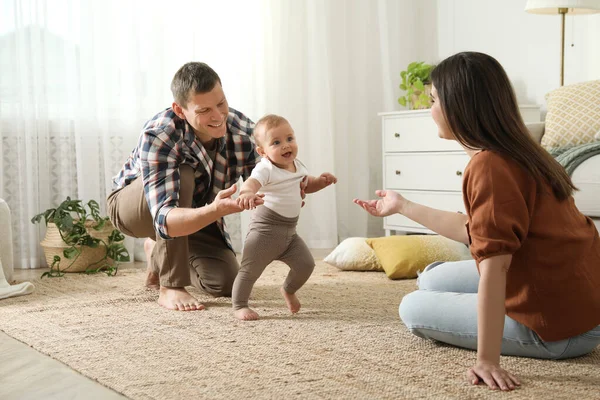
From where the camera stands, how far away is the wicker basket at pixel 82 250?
10.9ft

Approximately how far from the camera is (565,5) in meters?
3.50

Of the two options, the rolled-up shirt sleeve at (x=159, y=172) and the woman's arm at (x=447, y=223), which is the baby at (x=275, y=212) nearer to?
the rolled-up shirt sleeve at (x=159, y=172)

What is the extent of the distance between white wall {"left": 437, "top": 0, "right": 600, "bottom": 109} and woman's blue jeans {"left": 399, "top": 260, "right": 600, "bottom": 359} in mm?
2350

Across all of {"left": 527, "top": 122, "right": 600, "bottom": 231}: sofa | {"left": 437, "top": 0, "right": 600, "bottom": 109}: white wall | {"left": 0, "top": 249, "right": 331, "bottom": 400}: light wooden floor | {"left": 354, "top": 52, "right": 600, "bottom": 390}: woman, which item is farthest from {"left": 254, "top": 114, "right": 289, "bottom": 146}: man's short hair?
{"left": 437, "top": 0, "right": 600, "bottom": 109}: white wall

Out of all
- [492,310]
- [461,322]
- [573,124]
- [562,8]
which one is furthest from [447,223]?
[562,8]

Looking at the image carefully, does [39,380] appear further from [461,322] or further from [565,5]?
[565,5]

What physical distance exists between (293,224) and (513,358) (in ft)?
2.55

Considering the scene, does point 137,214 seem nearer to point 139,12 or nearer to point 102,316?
point 102,316

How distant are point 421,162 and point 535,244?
241 centimetres

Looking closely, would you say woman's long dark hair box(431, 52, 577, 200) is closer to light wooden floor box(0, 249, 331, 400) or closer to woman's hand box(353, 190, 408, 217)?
woman's hand box(353, 190, 408, 217)

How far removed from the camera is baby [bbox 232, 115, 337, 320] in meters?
2.16

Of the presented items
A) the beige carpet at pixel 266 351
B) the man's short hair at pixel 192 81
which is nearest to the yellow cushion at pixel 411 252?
the beige carpet at pixel 266 351

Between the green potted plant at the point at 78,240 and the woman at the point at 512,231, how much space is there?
6.48 feet

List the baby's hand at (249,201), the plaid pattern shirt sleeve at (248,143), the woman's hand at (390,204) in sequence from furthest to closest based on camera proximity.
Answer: the plaid pattern shirt sleeve at (248,143), the baby's hand at (249,201), the woman's hand at (390,204)
